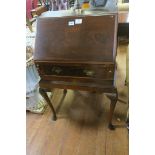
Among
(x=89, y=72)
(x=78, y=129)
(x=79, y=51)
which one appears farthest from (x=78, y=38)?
(x=78, y=129)

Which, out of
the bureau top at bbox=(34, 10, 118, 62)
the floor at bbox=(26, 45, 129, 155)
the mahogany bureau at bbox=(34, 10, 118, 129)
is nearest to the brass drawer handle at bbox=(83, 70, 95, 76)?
the mahogany bureau at bbox=(34, 10, 118, 129)

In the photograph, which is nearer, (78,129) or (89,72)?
(89,72)

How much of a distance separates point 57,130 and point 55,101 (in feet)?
1.34

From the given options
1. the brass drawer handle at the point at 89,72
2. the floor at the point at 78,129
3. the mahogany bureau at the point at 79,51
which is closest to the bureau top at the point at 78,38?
the mahogany bureau at the point at 79,51

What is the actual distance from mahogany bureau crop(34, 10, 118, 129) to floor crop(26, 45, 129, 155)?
35 centimetres

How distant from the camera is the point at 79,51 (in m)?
1.22

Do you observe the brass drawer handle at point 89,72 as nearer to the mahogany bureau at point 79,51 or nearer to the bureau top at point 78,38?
the mahogany bureau at point 79,51

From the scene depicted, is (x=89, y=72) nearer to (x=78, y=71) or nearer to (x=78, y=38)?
(x=78, y=71)

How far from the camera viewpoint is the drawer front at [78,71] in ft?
4.03

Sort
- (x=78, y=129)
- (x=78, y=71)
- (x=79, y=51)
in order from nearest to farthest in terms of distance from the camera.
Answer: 1. (x=79, y=51)
2. (x=78, y=71)
3. (x=78, y=129)

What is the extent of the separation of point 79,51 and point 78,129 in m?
0.77

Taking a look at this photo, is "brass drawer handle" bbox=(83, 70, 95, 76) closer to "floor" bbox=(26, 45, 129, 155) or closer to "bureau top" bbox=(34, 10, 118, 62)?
"bureau top" bbox=(34, 10, 118, 62)
